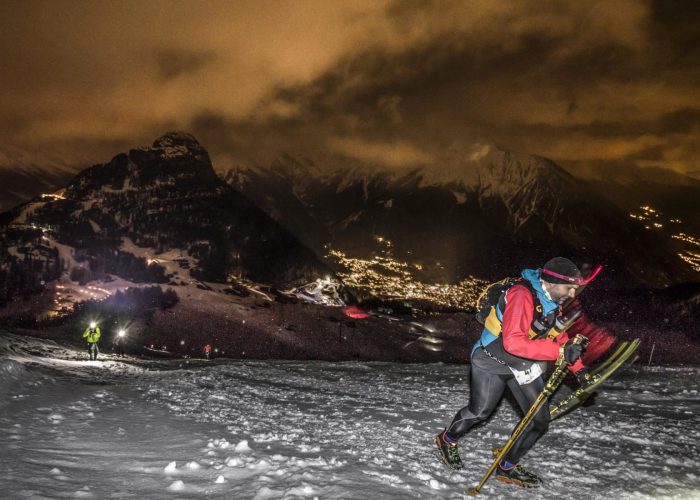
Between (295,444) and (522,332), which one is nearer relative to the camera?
(522,332)

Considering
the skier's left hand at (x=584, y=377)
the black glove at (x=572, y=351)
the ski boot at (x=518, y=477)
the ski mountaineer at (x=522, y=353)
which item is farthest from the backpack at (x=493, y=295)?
the ski boot at (x=518, y=477)

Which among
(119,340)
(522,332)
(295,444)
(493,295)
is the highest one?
(493,295)

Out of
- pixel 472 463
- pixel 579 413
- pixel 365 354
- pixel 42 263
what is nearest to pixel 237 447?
pixel 472 463

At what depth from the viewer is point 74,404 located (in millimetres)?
11031

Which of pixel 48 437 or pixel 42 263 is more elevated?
pixel 42 263

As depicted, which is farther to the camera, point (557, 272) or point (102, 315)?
point (102, 315)

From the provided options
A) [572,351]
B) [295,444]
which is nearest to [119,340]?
[295,444]

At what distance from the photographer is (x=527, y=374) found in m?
6.39

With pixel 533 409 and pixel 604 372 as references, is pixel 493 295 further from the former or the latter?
pixel 604 372

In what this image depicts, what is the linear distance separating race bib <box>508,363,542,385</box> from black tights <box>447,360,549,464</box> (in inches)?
2.8

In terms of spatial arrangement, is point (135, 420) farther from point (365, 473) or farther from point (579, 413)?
point (579, 413)

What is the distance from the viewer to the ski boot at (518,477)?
21.0 ft

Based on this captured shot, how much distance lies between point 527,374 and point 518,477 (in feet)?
4.77

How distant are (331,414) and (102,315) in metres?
127
